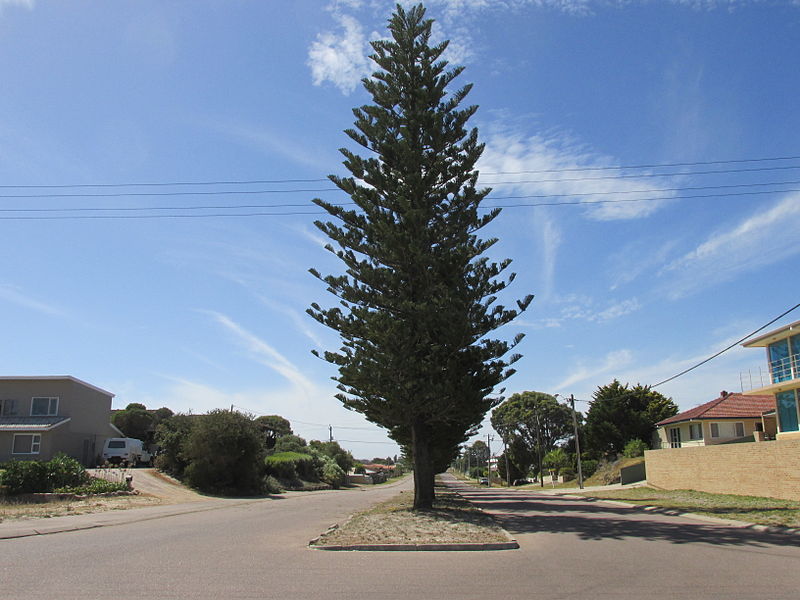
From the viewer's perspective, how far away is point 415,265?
57.4 feet

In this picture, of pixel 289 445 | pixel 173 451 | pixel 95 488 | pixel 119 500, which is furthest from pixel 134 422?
pixel 119 500

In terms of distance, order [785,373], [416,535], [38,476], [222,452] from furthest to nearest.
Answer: [222,452] < [785,373] < [38,476] < [416,535]

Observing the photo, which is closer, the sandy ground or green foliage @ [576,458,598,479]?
the sandy ground

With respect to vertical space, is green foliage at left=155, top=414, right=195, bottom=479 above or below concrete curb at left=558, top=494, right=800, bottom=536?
above

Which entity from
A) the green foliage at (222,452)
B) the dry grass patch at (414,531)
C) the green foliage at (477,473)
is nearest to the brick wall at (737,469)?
the dry grass patch at (414,531)

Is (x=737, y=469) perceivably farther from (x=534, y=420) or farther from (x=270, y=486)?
(x=534, y=420)

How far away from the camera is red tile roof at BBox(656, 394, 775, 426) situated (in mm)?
38281

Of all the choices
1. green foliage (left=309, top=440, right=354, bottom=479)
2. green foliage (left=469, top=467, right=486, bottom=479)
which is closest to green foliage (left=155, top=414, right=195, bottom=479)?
green foliage (left=309, top=440, right=354, bottom=479)

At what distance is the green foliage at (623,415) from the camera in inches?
1944

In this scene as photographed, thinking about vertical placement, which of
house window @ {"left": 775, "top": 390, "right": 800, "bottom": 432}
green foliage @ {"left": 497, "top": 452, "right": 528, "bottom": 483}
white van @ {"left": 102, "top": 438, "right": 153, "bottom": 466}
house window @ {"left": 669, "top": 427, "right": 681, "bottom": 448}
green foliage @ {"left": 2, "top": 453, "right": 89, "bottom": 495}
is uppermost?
house window @ {"left": 775, "top": 390, "right": 800, "bottom": 432}

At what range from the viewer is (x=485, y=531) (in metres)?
11.9

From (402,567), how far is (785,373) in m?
25.9

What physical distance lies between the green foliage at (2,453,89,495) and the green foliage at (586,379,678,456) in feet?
126

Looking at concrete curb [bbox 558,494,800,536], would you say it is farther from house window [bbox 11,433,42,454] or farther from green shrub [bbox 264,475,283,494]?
house window [bbox 11,433,42,454]
